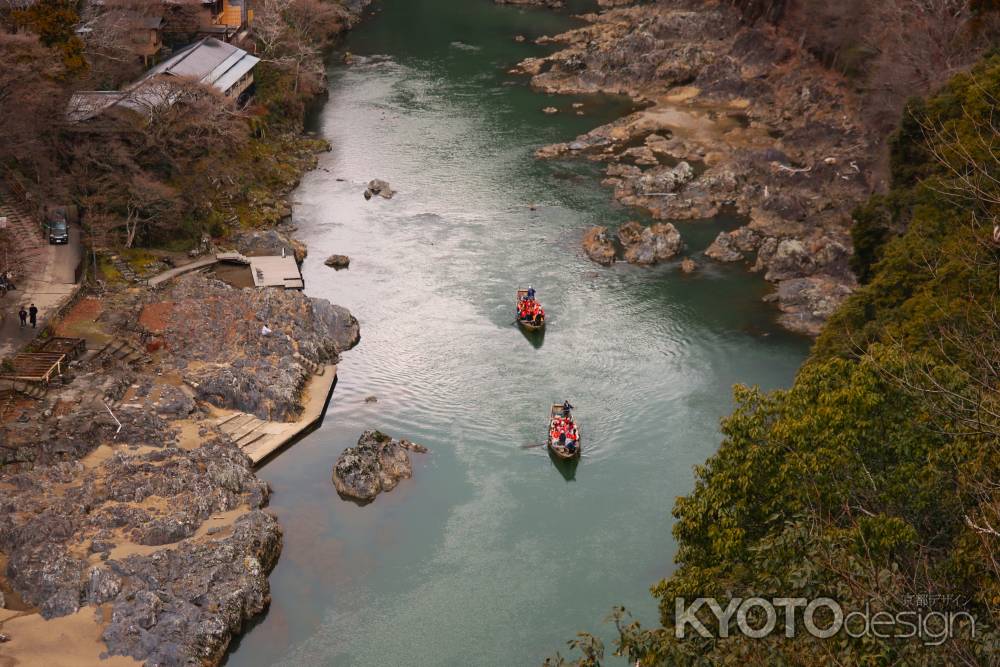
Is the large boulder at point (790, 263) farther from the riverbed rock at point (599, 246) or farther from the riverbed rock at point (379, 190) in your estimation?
the riverbed rock at point (379, 190)

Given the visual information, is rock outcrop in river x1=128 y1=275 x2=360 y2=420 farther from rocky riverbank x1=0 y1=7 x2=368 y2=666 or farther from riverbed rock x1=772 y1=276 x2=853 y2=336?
riverbed rock x1=772 y1=276 x2=853 y2=336

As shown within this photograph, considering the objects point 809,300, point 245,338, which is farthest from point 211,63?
point 809,300

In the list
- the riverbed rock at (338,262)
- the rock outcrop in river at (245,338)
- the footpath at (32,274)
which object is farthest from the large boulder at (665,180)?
the footpath at (32,274)

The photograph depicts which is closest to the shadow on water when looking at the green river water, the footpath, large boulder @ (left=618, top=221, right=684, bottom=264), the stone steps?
the green river water

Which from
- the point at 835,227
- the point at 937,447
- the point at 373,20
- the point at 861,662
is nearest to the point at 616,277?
the point at 835,227

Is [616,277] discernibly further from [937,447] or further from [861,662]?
[861,662]
